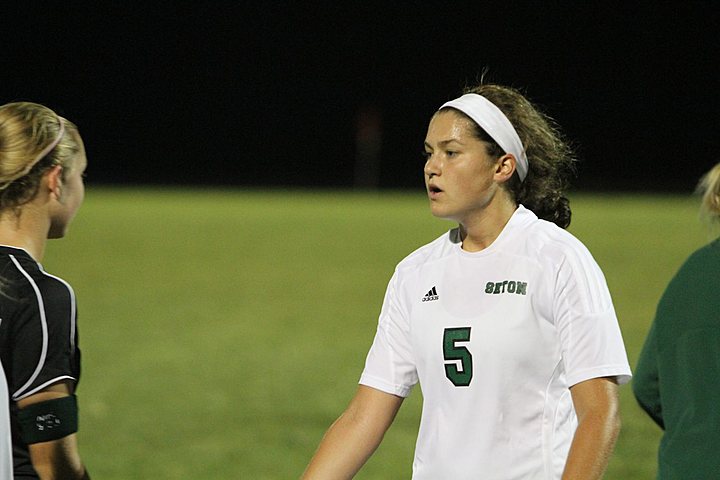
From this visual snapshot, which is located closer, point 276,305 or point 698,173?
point 276,305

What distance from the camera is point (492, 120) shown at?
11.3 ft

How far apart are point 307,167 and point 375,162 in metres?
3.52

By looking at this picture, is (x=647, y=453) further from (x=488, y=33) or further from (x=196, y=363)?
(x=488, y=33)

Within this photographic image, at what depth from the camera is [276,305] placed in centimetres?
1669

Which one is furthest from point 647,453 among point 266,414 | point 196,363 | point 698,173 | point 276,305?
Result: point 698,173

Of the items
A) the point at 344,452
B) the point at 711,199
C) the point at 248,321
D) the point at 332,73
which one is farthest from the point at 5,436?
the point at 332,73

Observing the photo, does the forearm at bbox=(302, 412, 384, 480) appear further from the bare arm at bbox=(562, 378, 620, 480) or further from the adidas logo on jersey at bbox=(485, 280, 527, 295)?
the bare arm at bbox=(562, 378, 620, 480)

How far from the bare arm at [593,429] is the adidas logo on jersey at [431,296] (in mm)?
502

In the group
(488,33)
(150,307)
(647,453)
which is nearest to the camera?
(647,453)

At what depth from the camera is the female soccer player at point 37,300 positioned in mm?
2861

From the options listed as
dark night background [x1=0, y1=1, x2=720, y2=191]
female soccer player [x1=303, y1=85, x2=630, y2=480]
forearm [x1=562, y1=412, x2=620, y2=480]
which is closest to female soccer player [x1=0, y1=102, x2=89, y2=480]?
female soccer player [x1=303, y1=85, x2=630, y2=480]

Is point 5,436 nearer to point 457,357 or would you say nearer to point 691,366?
point 457,357

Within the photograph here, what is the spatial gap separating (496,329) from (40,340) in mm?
1207

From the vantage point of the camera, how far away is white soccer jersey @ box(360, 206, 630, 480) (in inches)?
125
